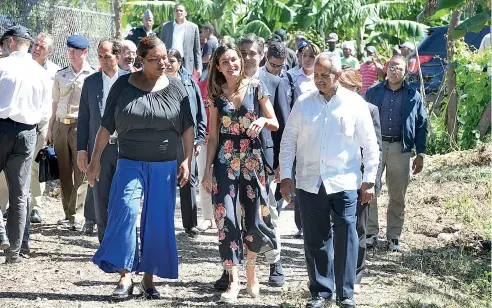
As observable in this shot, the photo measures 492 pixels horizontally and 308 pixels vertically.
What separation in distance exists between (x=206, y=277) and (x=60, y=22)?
8.03 meters

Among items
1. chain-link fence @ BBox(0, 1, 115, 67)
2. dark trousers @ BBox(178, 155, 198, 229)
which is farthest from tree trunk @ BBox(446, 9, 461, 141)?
dark trousers @ BBox(178, 155, 198, 229)

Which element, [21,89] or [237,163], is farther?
[21,89]

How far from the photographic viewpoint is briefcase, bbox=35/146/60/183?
11.0 meters

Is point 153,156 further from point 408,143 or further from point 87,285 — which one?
point 408,143

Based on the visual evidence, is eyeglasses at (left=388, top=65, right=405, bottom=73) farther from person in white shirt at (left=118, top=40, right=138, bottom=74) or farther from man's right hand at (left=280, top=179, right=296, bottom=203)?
man's right hand at (left=280, top=179, right=296, bottom=203)

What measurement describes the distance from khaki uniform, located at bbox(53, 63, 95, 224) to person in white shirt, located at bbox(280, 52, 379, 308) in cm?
403

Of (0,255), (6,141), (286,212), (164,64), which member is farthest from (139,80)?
(286,212)

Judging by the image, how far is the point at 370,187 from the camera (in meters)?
7.48

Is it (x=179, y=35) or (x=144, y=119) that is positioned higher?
(x=179, y=35)

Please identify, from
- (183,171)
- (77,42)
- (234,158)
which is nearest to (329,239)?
(234,158)

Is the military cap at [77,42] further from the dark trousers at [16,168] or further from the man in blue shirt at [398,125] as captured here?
the man in blue shirt at [398,125]

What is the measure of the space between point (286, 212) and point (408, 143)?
3.18 metres

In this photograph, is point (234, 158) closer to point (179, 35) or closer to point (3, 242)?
point (3, 242)

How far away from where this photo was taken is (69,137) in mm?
11133
